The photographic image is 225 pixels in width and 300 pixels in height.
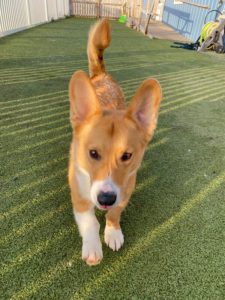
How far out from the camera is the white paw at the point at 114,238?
213 centimetres

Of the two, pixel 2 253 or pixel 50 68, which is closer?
pixel 2 253

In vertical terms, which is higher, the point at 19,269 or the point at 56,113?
the point at 19,269

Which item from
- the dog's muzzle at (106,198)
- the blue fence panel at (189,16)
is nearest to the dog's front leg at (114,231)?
the dog's muzzle at (106,198)

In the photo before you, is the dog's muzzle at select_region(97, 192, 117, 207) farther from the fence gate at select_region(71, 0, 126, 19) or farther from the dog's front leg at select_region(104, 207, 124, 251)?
the fence gate at select_region(71, 0, 126, 19)

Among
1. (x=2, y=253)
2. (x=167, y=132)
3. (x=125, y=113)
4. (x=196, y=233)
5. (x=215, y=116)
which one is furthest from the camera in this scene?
(x=215, y=116)

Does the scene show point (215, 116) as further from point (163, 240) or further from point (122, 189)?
point (122, 189)

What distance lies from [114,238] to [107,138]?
2.58 ft

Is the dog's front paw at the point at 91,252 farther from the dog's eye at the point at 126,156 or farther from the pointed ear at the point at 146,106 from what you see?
the pointed ear at the point at 146,106

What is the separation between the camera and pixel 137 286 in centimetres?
186

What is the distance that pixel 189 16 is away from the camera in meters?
13.6

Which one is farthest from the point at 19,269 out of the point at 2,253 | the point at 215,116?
the point at 215,116

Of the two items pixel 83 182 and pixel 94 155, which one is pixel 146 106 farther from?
pixel 83 182

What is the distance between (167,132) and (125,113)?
194 centimetres

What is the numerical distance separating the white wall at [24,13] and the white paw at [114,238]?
29.8 feet
